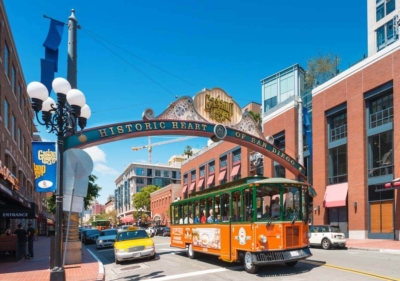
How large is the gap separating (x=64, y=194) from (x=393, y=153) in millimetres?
22794

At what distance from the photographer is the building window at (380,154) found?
26275 millimetres

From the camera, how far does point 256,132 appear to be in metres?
24.4

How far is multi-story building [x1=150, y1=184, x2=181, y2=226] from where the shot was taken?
7356 cm

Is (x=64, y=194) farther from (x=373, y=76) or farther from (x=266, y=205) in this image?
(x=373, y=76)

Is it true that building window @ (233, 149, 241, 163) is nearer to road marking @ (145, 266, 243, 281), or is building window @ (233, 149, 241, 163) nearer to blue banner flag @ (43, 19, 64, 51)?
road marking @ (145, 266, 243, 281)

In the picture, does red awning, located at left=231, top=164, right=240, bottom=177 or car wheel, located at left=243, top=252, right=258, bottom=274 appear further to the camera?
red awning, located at left=231, top=164, right=240, bottom=177

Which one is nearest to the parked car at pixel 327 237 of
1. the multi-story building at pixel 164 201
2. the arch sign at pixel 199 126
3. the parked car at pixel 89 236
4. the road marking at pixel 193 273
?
the arch sign at pixel 199 126

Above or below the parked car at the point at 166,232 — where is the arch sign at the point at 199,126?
above

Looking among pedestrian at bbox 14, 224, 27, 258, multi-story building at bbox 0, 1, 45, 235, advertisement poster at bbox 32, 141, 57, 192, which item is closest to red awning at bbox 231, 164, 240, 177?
multi-story building at bbox 0, 1, 45, 235

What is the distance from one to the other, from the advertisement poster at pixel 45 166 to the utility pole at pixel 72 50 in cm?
457

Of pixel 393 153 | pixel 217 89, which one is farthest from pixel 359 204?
pixel 217 89

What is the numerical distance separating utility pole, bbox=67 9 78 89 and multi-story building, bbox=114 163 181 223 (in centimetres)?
10599

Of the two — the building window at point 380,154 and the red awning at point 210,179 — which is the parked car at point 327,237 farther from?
the red awning at point 210,179

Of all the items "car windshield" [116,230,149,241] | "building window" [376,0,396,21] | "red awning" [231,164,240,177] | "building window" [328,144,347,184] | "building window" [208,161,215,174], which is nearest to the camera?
"car windshield" [116,230,149,241]
